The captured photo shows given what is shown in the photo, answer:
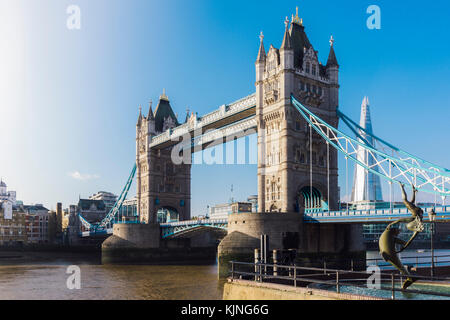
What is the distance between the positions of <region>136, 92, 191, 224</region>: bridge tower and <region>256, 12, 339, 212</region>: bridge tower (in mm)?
31404

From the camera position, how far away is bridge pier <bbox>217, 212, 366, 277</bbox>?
142ft

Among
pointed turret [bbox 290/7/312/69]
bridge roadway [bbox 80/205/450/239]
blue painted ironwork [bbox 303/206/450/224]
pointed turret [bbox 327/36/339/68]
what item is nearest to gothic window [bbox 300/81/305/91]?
pointed turret [bbox 290/7/312/69]

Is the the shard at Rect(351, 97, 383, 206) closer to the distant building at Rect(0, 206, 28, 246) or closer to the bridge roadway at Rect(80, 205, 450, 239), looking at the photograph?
the distant building at Rect(0, 206, 28, 246)

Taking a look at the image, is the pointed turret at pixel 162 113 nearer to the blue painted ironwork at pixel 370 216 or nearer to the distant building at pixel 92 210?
the blue painted ironwork at pixel 370 216

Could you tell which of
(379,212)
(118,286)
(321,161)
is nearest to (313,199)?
(321,161)

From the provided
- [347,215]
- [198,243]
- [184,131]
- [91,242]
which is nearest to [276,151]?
[347,215]

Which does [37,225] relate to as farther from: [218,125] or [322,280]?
[322,280]

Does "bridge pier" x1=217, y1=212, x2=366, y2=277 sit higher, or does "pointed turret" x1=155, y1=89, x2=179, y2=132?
"pointed turret" x1=155, y1=89, x2=179, y2=132

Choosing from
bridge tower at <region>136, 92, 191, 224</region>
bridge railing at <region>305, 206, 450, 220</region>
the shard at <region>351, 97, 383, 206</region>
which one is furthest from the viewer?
the shard at <region>351, 97, 383, 206</region>

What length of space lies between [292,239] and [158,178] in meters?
39.9

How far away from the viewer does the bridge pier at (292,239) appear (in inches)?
1700

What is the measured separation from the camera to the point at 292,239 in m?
44.6

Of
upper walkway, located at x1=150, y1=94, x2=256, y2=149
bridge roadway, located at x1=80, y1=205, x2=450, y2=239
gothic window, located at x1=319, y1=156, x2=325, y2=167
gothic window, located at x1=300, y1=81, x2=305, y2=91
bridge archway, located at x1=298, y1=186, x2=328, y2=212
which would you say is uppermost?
gothic window, located at x1=300, y1=81, x2=305, y2=91
